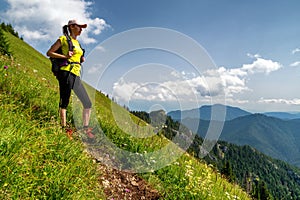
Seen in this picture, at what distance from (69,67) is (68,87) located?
0.44m

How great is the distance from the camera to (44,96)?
671 centimetres

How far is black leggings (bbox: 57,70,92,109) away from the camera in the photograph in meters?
5.64

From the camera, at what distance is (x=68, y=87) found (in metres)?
5.72

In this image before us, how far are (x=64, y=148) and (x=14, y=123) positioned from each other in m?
0.85

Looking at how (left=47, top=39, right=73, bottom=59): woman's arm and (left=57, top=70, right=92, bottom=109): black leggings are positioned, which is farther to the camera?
(left=57, top=70, right=92, bottom=109): black leggings

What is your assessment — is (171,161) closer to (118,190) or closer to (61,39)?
(118,190)

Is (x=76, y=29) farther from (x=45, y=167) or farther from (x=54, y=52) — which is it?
(x=45, y=167)

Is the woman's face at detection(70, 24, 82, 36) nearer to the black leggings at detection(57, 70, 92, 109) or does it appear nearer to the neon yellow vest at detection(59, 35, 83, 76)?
the neon yellow vest at detection(59, 35, 83, 76)

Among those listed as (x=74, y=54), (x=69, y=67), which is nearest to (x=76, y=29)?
(x=74, y=54)

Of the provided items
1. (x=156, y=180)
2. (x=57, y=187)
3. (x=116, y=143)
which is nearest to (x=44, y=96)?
(x=116, y=143)

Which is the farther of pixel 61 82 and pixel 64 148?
pixel 61 82

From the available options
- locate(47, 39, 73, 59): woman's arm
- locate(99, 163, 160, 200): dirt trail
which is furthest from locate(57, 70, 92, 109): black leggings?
locate(99, 163, 160, 200): dirt trail

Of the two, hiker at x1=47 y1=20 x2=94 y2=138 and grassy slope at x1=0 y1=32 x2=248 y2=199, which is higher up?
hiker at x1=47 y1=20 x2=94 y2=138

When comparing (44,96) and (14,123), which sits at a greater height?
(44,96)
